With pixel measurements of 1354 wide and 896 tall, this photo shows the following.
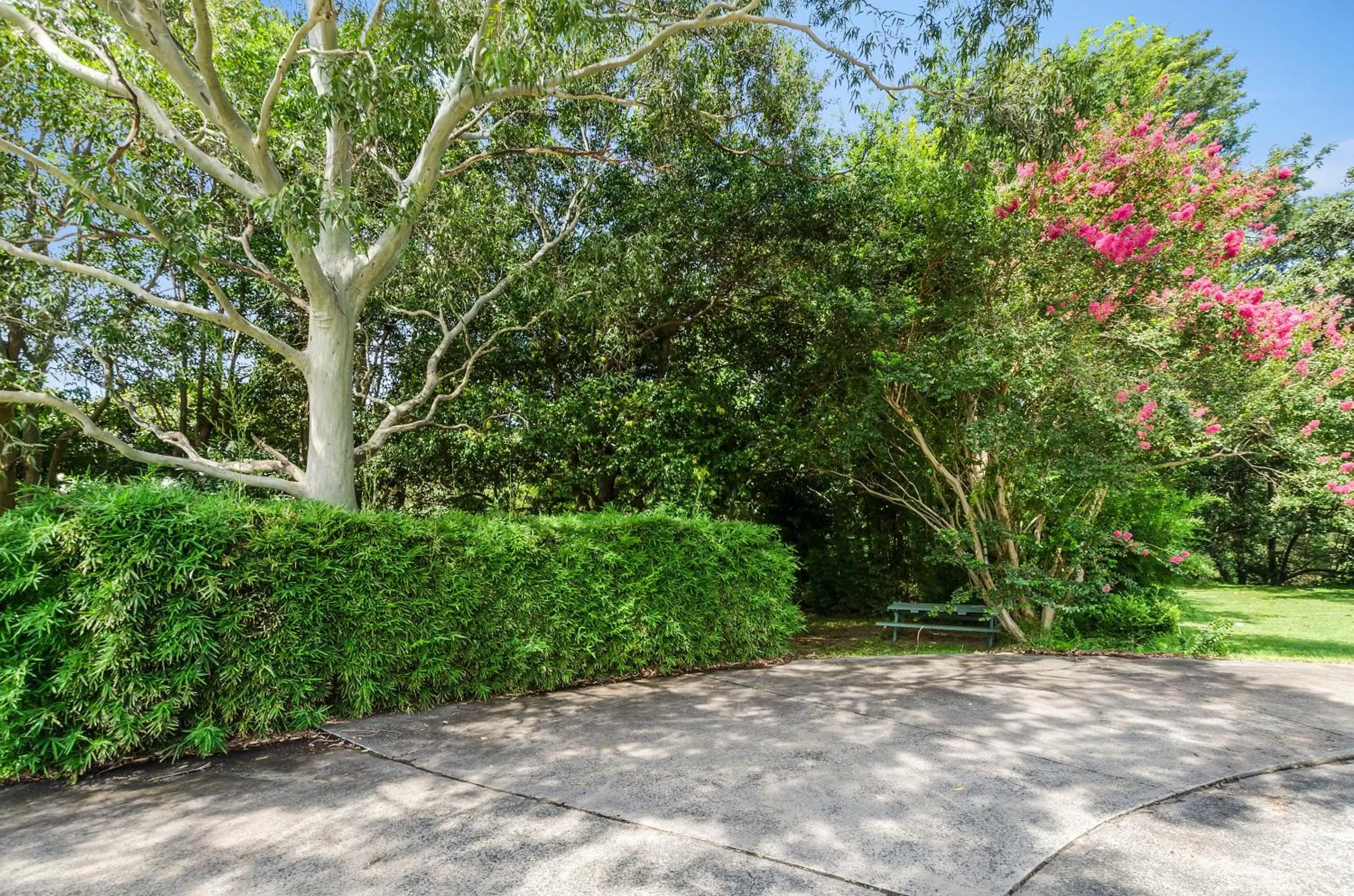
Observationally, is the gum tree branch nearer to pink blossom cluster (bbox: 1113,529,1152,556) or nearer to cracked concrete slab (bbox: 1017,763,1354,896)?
cracked concrete slab (bbox: 1017,763,1354,896)

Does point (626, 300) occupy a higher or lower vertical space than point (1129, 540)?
higher

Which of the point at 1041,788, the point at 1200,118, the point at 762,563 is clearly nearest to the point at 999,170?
the point at 762,563

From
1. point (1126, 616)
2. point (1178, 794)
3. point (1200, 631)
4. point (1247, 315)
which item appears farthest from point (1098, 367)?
point (1178, 794)

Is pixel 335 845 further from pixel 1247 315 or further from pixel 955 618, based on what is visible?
pixel 955 618

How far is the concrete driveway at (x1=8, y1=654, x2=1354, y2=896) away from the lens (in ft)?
8.09

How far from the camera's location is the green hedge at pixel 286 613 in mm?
3482

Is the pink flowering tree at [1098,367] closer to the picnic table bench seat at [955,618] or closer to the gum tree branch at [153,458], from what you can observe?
the picnic table bench seat at [955,618]

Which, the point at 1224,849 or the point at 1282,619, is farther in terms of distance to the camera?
the point at 1282,619

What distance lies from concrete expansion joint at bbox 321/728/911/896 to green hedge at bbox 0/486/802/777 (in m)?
0.65

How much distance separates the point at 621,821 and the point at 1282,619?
13.5m

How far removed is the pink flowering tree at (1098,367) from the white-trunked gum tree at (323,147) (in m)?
2.38

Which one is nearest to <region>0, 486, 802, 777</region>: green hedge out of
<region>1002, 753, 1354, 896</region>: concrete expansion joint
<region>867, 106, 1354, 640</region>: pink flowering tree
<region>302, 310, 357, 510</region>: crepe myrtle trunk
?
<region>302, 310, 357, 510</region>: crepe myrtle trunk

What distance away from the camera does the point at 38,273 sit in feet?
24.6

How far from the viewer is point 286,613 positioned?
13.5ft
